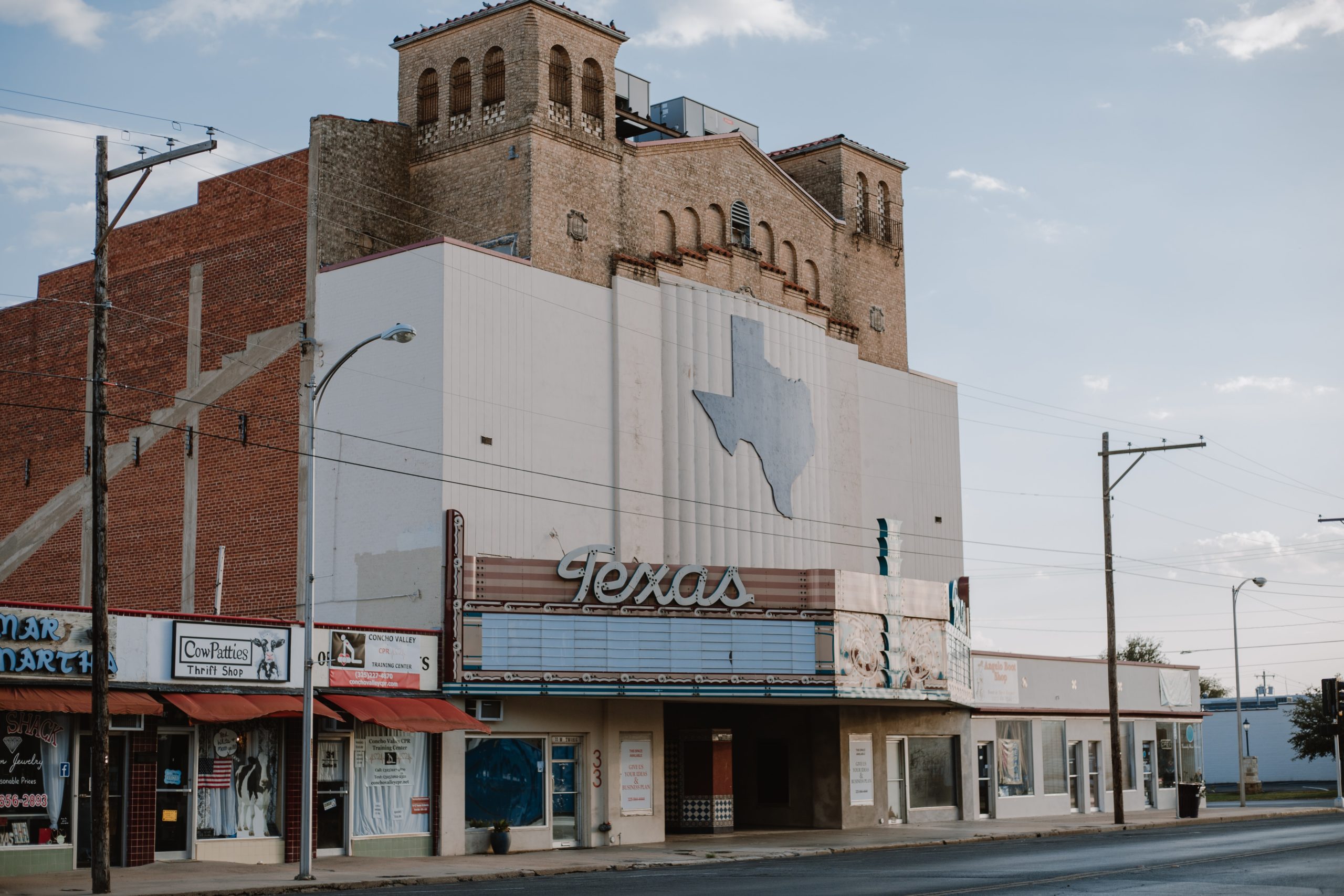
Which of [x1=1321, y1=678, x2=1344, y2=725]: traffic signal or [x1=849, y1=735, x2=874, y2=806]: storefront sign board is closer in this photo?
[x1=849, y1=735, x2=874, y2=806]: storefront sign board

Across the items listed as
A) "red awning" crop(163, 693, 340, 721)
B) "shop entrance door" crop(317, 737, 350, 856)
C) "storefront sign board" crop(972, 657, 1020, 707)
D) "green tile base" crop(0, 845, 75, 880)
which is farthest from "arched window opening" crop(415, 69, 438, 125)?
"storefront sign board" crop(972, 657, 1020, 707)

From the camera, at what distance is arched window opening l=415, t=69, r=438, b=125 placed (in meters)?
41.6

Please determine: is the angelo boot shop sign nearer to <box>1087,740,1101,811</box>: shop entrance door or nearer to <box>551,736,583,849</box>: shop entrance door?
<box>551,736,583,849</box>: shop entrance door

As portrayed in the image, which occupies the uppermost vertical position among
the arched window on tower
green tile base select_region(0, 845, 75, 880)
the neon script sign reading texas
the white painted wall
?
the arched window on tower

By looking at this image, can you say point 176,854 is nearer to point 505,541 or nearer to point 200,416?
point 505,541

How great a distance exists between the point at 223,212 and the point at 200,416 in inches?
220

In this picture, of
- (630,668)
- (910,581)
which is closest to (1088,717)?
(910,581)

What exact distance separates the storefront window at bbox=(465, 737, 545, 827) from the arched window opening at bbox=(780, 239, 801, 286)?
19211mm

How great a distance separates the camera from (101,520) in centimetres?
2347

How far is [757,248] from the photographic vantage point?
46.5 m

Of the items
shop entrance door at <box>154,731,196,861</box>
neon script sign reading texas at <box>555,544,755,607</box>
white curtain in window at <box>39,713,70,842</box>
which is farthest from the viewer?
neon script sign reading texas at <box>555,544,755,607</box>

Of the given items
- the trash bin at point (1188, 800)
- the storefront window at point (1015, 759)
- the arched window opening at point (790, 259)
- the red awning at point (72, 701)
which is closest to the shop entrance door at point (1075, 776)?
the storefront window at point (1015, 759)

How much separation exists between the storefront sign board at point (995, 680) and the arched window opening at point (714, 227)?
15.4 m

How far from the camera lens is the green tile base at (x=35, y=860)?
82.0ft
